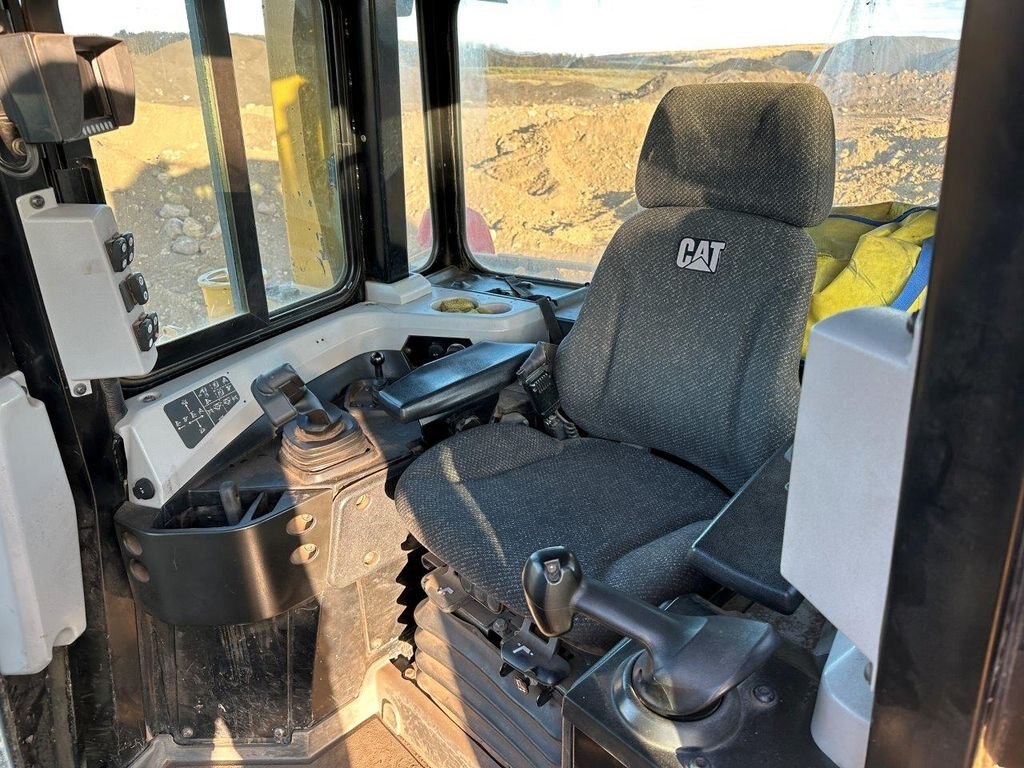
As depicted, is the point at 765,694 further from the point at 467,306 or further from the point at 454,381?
the point at 467,306

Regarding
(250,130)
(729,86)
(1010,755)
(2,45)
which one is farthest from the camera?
(250,130)

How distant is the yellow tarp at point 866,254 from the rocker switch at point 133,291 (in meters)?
1.38

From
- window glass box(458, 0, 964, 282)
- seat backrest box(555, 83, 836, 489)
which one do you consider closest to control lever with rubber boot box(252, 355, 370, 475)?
seat backrest box(555, 83, 836, 489)

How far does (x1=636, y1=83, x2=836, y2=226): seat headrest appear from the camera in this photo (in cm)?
153

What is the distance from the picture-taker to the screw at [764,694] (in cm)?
88

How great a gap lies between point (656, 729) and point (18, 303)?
1.26 m

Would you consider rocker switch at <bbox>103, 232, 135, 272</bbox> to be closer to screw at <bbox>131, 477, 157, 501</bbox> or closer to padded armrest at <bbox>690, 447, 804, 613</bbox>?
screw at <bbox>131, 477, 157, 501</bbox>

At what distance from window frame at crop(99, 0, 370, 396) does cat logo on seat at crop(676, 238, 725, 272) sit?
3.27 ft

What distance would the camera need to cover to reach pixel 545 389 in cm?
197

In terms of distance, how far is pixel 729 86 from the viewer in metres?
1.65

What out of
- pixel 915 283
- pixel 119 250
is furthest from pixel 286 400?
pixel 915 283

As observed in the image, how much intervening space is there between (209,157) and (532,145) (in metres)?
1.00

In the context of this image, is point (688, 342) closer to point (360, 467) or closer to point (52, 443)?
point (360, 467)

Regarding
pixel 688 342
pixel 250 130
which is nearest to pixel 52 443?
pixel 250 130
